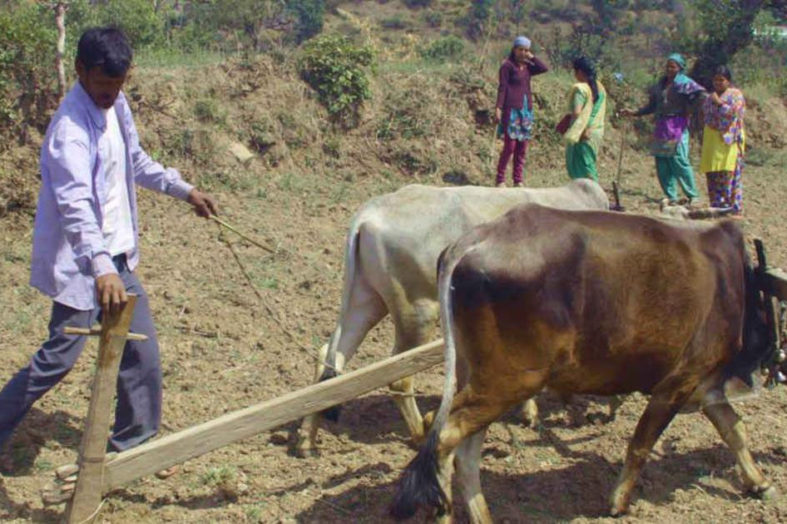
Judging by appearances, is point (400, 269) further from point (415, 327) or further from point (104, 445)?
point (104, 445)

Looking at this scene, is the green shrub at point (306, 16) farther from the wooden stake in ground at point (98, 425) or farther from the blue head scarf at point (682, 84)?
the wooden stake in ground at point (98, 425)

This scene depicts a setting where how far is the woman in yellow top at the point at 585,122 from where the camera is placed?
900 cm

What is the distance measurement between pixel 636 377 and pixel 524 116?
6.81 m

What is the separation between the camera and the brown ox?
3.93 meters

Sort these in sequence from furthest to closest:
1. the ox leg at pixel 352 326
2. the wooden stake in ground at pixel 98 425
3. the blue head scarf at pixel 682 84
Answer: the blue head scarf at pixel 682 84
the ox leg at pixel 352 326
the wooden stake in ground at pixel 98 425

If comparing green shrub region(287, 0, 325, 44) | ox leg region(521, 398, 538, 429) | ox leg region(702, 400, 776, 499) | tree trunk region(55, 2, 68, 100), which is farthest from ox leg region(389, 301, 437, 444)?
green shrub region(287, 0, 325, 44)

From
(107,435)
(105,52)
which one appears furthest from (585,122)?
(107,435)

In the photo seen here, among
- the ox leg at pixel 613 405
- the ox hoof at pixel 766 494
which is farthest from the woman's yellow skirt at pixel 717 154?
the ox hoof at pixel 766 494

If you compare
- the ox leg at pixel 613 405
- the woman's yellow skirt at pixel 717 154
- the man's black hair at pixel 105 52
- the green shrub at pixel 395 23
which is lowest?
the ox leg at pixel 613 405

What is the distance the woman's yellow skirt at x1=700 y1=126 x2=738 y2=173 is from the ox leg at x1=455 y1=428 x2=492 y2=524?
6704 millimetres

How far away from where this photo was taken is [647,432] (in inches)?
176

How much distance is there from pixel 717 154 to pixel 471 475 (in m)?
6.82

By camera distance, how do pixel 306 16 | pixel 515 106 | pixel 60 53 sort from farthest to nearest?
pixel 306 16 → pixel 515 106 → pixel 60 53

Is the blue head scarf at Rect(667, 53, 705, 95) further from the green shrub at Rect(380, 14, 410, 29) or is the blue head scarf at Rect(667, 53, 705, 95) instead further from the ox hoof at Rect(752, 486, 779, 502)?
the green shrub at Rect(380, 14, 410, 29)
